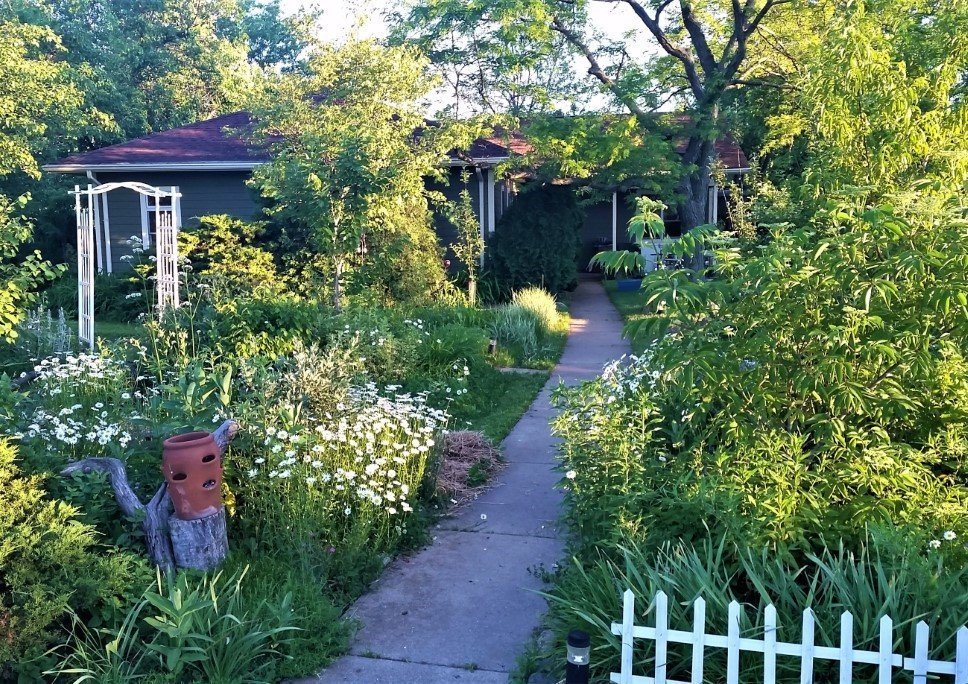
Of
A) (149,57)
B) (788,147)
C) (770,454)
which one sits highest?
(149,57)

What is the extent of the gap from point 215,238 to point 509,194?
9.53m

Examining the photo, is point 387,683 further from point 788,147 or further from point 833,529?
point 788,147

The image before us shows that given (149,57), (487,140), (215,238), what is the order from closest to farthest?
(215,238), (487,140), (149,57)

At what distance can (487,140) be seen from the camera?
1828 cm

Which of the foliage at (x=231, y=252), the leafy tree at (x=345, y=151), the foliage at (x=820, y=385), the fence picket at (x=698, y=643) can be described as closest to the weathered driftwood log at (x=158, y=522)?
the foliage at (x=820, y=385)

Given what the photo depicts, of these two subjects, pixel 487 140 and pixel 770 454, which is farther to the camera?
pixel 487 140

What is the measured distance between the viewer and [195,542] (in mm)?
4305

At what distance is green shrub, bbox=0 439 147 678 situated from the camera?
352cm

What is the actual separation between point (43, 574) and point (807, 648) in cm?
322

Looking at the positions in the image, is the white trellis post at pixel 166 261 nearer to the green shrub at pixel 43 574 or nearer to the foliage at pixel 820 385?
the green shrub at pixel 43 574

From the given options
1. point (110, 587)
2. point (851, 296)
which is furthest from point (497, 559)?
point (851, 296)

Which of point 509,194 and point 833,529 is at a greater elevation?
point 509,194

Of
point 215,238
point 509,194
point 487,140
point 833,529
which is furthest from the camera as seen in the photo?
point 509,194

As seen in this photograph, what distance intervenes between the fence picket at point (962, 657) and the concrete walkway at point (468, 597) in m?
1.82
